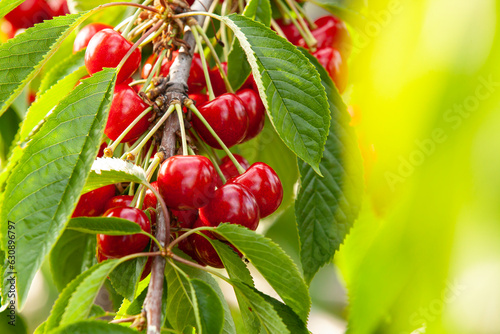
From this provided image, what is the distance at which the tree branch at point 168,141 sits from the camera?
0.69 metres

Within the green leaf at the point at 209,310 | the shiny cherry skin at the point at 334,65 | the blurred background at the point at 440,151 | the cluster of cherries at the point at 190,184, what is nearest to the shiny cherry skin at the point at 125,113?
the cluster of cherries at the point at 190,184

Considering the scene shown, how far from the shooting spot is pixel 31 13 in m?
1.66

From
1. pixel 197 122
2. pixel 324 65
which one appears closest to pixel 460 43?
pixel 197 122

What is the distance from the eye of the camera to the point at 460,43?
6.4 inches

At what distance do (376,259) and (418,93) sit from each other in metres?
0.07

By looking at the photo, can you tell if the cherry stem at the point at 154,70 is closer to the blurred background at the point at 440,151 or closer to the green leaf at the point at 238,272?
the green leaf at the point at 238,272

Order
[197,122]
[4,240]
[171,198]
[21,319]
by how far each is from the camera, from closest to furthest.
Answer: [4,240]
[171,198]
[197,122]
[21,319]

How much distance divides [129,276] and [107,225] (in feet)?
0.38

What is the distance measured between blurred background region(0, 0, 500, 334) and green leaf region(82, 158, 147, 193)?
609 millimetres

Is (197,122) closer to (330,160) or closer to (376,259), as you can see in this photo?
(330,160)

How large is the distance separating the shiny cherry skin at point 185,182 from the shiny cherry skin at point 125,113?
0.13 meters

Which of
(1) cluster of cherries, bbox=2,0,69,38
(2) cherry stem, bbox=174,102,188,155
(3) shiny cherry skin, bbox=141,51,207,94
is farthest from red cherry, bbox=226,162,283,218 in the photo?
(1) cluster of cherries, bbox=2,0,69,38

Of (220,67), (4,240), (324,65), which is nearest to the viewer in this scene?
(4,240)

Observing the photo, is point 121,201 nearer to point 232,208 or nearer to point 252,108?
point 232,208
